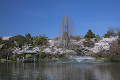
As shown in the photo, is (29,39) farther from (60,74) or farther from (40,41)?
(60,74)

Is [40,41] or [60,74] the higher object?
[40,41]

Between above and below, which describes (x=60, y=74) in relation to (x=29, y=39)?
below

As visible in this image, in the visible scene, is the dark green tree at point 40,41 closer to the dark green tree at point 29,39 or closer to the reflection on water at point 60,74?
the dark green tree at point 29,39

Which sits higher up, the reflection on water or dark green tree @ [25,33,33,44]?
dark green tree @ [25,33,33,44]

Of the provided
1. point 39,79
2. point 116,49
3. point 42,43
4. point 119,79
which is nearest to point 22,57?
point 42,43

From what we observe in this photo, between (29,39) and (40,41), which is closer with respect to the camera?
A: (40,41)

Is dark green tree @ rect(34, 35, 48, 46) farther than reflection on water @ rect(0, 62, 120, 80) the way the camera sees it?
Yes

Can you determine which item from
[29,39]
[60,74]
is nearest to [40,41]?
[29,39]

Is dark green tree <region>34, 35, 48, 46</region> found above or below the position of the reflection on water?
above

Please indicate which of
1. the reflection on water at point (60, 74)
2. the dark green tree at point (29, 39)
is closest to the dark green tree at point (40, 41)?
the dark green tree at point (29, 39)

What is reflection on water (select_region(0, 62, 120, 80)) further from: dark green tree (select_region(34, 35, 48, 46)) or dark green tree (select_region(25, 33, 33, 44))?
dark green tree (select_region(25, 33, 33, 44))

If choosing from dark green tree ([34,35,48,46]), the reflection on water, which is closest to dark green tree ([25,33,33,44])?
dark green tree ([34,35,48,46])

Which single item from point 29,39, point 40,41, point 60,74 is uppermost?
point 29,39

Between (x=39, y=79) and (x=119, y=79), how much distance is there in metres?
5.32
